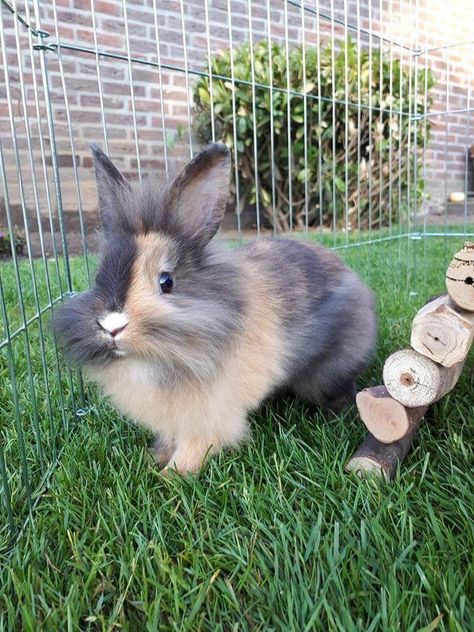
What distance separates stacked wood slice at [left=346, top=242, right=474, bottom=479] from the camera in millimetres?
1420

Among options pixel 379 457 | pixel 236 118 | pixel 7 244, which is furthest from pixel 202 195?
pixel 7 244

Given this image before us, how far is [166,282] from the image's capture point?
1.40 metres

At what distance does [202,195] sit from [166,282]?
0.88 feet

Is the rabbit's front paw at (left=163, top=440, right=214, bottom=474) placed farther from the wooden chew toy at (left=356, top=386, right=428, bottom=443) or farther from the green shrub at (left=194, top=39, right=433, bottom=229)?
the green shrub at (left=194, top=39, right=433, bottom=229)

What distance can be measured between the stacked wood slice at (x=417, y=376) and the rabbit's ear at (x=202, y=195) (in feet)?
1.96

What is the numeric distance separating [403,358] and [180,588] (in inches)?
30.4

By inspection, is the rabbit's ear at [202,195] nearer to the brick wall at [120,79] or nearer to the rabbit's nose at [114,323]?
the rabbit's nose at [114,323]

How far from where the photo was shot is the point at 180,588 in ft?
Result: 3.69

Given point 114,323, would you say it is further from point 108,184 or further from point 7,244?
point 7,244

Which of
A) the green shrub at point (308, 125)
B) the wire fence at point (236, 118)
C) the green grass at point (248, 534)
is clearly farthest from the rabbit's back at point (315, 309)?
the green shrub at point (308, 125)

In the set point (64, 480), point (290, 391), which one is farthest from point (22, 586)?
point (290, 391)

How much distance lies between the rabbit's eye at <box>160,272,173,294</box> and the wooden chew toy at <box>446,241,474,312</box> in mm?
752

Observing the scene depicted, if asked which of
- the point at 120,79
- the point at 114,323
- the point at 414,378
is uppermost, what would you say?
the point at 120,79

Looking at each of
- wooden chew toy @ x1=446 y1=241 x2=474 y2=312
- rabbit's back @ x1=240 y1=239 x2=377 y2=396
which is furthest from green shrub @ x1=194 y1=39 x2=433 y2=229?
wooden chew toy @ x1=446 y1=241 x2=474 y2=312
